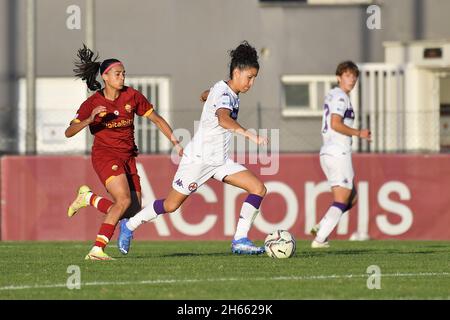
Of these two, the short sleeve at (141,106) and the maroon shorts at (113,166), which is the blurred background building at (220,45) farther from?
the maroon shorts at (113,166)

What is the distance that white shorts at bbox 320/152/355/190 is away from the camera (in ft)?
52.5

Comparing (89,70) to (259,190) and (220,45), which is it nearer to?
(259,190)

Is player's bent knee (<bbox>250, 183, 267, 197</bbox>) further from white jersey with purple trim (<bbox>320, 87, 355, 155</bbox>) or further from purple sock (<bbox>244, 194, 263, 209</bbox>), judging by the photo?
white jersey with purple trim (<bbox>320, 87, 355, 155</bbox>)

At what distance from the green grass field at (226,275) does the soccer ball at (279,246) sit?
10 centimetres

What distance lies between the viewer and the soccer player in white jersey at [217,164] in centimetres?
1328

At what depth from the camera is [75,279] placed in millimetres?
11000

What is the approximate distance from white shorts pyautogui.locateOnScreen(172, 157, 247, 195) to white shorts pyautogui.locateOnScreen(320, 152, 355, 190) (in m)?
2.79

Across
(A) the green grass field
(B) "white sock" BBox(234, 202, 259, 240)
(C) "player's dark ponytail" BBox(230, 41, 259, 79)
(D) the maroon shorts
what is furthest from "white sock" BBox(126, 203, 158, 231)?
(C) "player's dark ponytail" BBox(230, 41, 259, 79)

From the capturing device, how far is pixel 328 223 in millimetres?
15773

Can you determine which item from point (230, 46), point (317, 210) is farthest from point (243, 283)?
point (230, 46)

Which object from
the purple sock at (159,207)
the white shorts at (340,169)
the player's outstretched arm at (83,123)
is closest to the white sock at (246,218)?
the purple sock at (159,207)

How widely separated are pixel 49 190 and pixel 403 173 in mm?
5106

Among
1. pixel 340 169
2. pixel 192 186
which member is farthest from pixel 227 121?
pixel 340 169
